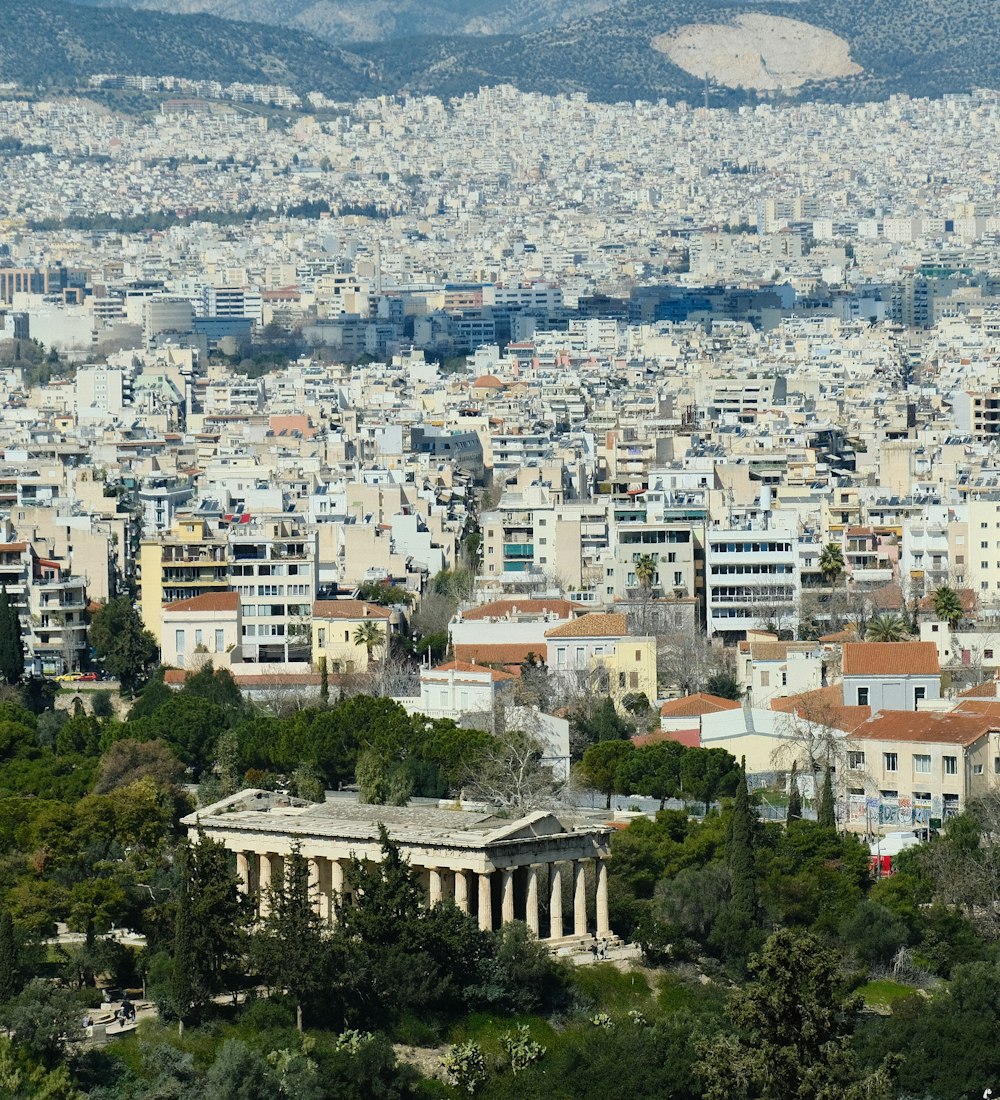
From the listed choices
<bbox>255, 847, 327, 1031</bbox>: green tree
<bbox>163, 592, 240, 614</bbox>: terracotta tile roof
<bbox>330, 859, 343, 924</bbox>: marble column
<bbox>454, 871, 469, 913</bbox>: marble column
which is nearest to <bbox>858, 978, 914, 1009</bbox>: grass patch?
<bbox>454, 871, 469, 913</bbox>: marble column

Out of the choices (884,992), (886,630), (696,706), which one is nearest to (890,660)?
(696,706)

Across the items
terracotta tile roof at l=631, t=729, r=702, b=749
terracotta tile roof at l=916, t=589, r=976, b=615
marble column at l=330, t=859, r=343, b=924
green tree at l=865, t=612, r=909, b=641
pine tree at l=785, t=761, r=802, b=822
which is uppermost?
terracotta tile roof at l=916, t=589, r=976, b=615

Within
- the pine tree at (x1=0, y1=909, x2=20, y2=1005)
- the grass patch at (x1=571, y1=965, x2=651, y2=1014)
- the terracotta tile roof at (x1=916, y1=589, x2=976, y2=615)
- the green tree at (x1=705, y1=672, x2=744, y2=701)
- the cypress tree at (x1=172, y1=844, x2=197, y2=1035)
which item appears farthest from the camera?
the terracotta tile roof at (x1=916, y1=589, x2=976, y2=615)

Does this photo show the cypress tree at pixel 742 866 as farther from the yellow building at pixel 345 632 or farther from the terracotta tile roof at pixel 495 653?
the yellow building at pixel 345 632

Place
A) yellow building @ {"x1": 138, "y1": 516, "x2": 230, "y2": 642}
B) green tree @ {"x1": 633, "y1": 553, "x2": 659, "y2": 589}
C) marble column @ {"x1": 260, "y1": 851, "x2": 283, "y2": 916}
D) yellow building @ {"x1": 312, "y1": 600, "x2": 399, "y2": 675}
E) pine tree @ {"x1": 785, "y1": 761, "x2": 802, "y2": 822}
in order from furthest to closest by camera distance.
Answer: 1. green tree @ {"x1": 633, "y1": 553, "x2": 659, "y2": 589}
2. yellow building @ {"x1": 138, "y1": 516, "x2": 230, "y2": 642}
3. yellow building @ {"x1": 312, "y1": 600, "x2": 399, "y2": 675}
4. pine tree @ {"x1": 785, "y1": 761, "x2": 802, "y2": 822}
5. marble column @ {"x1": 260, "y1": 851, "x2": 283, "y2": 916}

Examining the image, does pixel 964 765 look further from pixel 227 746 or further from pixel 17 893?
→ pixel 17 893

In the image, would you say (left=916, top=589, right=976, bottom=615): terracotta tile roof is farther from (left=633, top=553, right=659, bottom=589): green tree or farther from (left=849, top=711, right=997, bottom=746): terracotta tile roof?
(left=849, top=711, right=997, bottom=746): terracotta tile roof

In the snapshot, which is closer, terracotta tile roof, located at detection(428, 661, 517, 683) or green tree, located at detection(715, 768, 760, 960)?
green tree, located at detection(715, 768, 760, 960)
